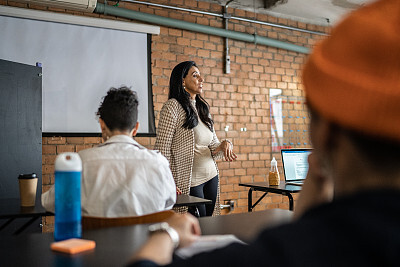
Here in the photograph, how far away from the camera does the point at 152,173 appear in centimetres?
150

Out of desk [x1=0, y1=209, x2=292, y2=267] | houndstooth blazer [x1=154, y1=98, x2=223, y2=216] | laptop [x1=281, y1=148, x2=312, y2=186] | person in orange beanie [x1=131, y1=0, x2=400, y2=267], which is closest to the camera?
person in orange beanie [x1=131, y1=0, x2=400, y2=267]

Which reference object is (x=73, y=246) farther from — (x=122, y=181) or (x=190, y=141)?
(x=190, y=141)

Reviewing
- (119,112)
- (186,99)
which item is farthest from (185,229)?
(186,99)

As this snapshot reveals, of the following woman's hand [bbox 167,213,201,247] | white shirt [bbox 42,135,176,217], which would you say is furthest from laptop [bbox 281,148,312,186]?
woman's hand [bbox 167,213,201,247]

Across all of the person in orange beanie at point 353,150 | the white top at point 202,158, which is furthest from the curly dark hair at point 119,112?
the person in orange beanie at point 353,150

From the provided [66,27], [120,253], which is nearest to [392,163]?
[120,253]

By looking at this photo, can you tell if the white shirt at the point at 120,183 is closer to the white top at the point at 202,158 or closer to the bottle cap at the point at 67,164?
the bottle cap at the point at 67,164

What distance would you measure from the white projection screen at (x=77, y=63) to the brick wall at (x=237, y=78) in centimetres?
21

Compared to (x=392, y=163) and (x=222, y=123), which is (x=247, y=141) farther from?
(x=392, y=163)

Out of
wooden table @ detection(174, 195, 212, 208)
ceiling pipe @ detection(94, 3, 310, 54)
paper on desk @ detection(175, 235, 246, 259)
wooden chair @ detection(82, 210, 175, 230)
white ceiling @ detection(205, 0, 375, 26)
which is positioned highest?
white ceiling @ detection(205, 0, 375, 26)

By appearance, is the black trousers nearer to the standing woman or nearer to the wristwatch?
the standing woman

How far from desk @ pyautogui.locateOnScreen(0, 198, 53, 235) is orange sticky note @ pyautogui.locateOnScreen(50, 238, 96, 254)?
850mm

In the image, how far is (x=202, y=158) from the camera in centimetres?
285

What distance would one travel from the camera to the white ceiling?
4.80 meters
